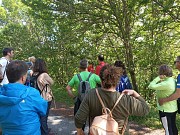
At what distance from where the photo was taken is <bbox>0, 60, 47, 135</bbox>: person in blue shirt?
2615 millimetres

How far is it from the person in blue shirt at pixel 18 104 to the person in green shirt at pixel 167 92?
2.36 meters

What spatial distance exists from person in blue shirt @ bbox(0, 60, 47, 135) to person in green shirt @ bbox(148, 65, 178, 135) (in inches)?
92.9

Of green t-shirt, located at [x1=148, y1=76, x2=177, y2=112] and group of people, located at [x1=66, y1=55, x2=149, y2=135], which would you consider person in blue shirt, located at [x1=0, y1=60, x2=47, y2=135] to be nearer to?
group of people, located at [x1=66, y1=55, x2=149, y2=135]

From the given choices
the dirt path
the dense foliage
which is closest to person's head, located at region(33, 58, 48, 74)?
the dirt path

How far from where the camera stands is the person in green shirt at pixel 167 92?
4.27m

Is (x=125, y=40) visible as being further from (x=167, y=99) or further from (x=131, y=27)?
(x=167, y=99)

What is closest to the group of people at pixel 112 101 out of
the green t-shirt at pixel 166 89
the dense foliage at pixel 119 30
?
the green t-shirt at pixel 166 89

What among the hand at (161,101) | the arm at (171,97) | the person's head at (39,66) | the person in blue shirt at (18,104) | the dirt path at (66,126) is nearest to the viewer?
the person in blue shirt at (18,104)

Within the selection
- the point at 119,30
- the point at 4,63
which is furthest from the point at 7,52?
the point at 119,30

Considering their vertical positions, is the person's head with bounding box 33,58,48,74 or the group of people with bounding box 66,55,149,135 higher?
the person's head with bounding box 33,58,48,74

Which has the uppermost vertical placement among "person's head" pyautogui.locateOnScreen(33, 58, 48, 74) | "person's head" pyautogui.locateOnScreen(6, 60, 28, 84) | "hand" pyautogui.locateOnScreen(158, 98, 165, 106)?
"person's head" pyautogui.locateOnScreen(33, 58, 48, 74)

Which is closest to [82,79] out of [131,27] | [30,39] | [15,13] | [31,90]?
[31,90]

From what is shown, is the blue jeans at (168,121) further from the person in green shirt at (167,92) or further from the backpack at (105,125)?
the backpack at (105,125)

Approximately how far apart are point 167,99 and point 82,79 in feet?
5.57
